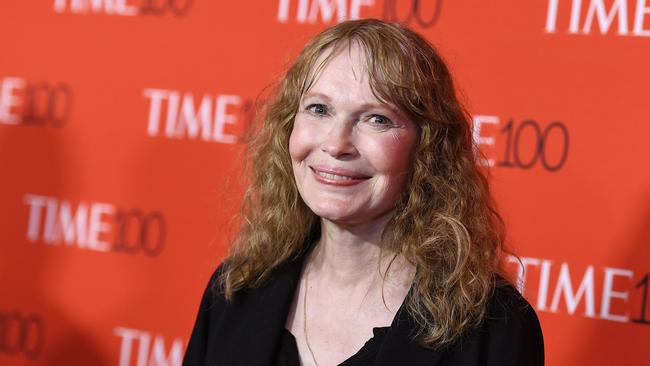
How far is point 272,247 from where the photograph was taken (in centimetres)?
198

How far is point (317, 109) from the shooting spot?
1.81 meters

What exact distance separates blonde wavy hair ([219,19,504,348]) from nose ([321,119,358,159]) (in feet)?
0.26

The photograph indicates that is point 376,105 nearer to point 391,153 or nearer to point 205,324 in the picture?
point 391,153

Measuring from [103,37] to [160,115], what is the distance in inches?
11.0

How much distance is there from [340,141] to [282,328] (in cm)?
37

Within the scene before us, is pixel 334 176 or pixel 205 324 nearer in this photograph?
pixel 334 176

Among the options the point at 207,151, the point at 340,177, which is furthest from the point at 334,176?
the point at 207,151

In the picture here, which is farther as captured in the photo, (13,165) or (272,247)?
(13,165)

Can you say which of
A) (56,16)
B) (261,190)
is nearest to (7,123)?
(56,16)

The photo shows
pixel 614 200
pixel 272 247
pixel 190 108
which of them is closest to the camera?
pixel 272 247

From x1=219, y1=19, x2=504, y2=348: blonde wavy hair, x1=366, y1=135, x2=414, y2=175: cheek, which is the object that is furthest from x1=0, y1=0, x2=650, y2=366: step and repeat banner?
x1=366, y1=135, x2=414, y2=175: cheek

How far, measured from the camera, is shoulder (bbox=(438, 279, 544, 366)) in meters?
1.71

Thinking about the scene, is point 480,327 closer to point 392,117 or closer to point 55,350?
point 392,117

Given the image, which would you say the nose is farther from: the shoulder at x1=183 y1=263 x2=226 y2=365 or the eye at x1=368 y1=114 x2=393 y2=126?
the shoulder at x1=183 y1=263 x2=226 y2=365
